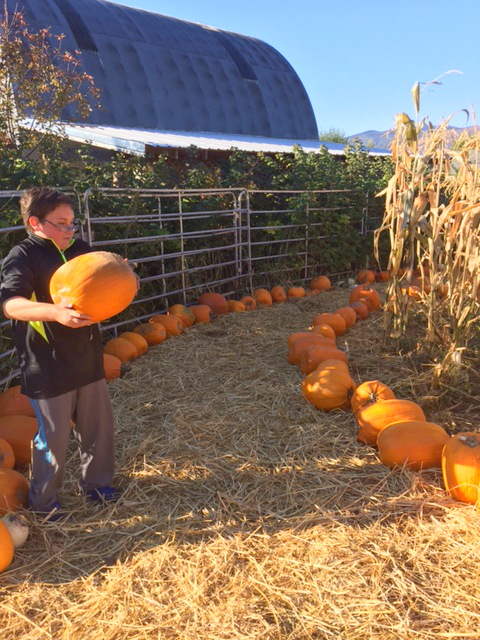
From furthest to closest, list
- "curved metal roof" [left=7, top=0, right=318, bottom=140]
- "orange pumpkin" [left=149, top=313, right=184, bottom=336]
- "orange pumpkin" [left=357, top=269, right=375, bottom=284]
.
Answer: "curved metal roof" [left=7, top=0, right=318, bottom=140] → "orange pumpkin" [left=357, top=269, right=375, bottom=284] → "orange pumpkin" [left=149, top=313, right=184, bottom=336]

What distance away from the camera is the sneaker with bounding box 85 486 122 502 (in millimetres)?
3145

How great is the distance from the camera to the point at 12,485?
117 inches

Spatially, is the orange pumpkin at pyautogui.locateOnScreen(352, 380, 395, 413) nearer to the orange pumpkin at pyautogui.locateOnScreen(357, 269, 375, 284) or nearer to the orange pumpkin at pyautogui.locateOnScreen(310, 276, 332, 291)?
the orange pumpkin at pyautogui.locateOnScreen(310, 276, 332, 291)

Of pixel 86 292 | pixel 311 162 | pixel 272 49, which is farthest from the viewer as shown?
pixel 272 49

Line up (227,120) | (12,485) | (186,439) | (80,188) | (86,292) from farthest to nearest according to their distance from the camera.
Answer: (227,120) < (80,188) < (186,439) < (12,485) < (86,292)

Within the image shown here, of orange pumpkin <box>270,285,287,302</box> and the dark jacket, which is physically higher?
the dark jacket

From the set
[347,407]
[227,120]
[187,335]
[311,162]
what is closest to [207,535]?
[347,407]

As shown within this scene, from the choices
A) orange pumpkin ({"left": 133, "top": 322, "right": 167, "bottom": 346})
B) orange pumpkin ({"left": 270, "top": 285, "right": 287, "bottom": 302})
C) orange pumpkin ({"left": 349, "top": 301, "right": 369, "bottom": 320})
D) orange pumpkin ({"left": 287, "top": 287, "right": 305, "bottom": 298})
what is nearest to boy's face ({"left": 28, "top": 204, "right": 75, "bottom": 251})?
orange pumpkin ({"left": 133, "top": 322, "right": 167, "bottom": 346})

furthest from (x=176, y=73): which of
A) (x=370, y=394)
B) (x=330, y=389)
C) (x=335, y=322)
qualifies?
(x=370, y=394)

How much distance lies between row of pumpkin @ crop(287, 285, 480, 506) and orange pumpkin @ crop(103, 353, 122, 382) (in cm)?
176

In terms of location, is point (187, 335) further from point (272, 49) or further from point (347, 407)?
point (272, 49)

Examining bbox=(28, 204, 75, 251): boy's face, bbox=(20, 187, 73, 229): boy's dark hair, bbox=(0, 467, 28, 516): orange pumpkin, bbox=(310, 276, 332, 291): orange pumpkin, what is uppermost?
bbox=(20, 187, 73, 229): boy's dark hair

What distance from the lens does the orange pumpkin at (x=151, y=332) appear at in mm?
6078

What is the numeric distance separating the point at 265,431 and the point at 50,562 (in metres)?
1.81
